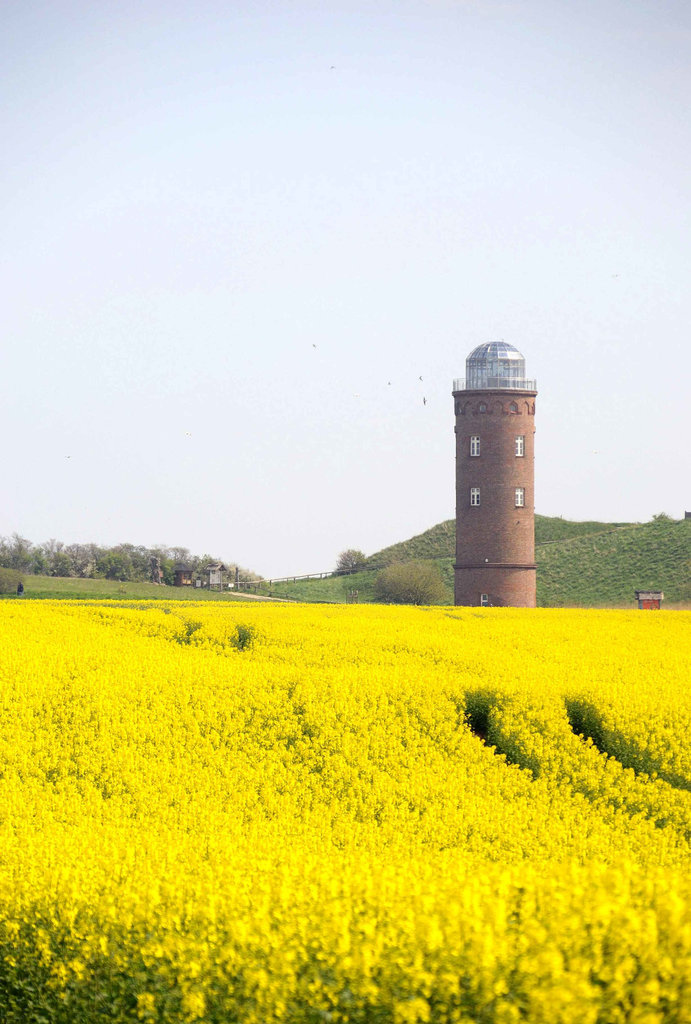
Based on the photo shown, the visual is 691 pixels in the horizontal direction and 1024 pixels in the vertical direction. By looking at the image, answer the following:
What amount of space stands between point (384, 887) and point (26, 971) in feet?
9.17

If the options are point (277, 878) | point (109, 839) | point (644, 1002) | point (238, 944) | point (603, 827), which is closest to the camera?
point (644, 1002)

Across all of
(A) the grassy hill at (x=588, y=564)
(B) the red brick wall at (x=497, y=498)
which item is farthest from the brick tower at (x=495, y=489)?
(A) the grassy hill at (x=588, y=564)

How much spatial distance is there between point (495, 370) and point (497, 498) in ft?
22.4

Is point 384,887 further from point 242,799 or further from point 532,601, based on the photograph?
point 532,601

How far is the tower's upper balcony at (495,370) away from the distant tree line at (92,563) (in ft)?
86.5

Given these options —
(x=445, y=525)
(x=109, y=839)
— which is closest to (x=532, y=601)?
(x=445, y=525)

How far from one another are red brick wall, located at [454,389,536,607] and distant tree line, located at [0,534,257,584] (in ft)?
82.2

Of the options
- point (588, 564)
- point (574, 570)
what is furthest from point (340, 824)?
point (588, 564)

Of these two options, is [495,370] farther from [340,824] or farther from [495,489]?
[340,824]

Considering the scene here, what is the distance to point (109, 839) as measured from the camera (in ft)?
29.2

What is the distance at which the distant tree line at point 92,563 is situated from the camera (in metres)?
75.4

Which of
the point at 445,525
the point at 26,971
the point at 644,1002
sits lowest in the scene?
the point at 26,971

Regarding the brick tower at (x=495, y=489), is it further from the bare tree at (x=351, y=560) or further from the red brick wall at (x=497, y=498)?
the bare tree at (x=351, y=560)

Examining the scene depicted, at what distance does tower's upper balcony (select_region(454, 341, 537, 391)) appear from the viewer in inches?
2173
